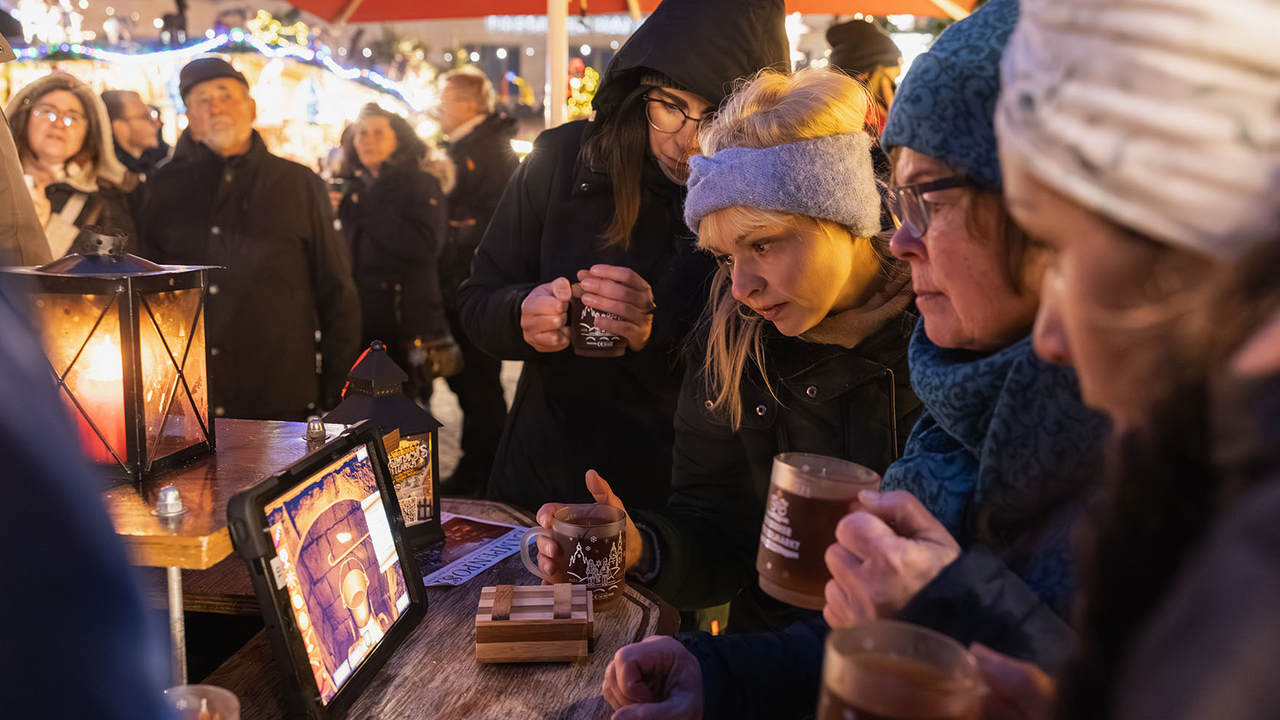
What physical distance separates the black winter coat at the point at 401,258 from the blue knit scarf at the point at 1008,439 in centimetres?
388

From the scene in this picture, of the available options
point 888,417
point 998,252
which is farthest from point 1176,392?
point 888,417

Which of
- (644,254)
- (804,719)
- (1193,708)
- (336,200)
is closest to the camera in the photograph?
(1193,708)

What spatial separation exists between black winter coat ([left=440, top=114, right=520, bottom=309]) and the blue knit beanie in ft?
14.8

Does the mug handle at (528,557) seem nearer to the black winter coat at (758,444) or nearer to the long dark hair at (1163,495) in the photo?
the black winter coat at (758,444)

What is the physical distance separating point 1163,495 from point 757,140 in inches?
58.5

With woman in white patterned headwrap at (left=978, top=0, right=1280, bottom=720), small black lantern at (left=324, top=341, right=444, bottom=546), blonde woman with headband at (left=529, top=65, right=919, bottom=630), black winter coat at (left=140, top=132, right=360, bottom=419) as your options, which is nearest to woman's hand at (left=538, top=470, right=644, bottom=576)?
blonde woman with headband at (left=529, top=65, right=919, bottom=630)

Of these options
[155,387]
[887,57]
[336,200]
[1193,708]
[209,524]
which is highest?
[887,57]

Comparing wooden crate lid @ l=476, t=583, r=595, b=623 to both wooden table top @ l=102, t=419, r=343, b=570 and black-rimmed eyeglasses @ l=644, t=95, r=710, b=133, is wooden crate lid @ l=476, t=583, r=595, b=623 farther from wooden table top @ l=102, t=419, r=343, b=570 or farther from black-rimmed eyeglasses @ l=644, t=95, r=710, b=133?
black-rimmed eyeglasses @ l=644, t=95, r=710, b=133

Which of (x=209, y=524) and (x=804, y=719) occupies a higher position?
(x=209, y=524)

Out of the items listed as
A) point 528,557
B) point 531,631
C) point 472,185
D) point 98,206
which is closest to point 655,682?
point 531,631

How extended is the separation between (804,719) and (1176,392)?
46.7 inches

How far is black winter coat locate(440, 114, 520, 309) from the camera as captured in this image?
18.3ft

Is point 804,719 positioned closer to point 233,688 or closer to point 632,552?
point 632,552

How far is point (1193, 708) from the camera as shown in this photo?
382 mm
